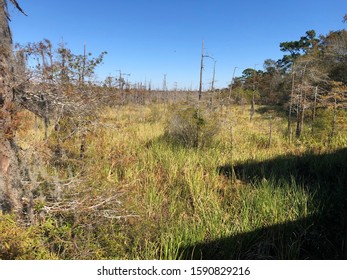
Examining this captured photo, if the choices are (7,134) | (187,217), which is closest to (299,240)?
(187,217)

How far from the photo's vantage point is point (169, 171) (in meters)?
4.78

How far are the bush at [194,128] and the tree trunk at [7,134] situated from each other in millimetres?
4811

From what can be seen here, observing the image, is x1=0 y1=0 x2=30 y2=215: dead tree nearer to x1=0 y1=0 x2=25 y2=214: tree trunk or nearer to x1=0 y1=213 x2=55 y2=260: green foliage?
x1=0 y1=0 x2=25 y2=214: tree trunk

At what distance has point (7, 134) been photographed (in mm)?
2678

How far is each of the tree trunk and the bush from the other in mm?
4811

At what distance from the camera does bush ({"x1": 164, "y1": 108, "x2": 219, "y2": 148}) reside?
24.0ft

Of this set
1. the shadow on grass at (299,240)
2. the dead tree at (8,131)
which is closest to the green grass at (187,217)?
the shadow on grass at (299,240)

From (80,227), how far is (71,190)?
0.77 metres

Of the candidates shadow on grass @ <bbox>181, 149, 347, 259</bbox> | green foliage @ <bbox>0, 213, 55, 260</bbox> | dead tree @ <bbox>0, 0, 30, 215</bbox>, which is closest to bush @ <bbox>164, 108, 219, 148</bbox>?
shadow on grass @ <bbox>181, 149, 347, 259</bbox>

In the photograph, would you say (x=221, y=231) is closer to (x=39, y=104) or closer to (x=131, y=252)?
(x=131, y=252)

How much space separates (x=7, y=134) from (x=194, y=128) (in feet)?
17.7

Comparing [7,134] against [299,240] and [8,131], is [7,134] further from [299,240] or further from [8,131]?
[299,240]

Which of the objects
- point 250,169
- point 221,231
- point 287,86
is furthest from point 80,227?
point 287,86

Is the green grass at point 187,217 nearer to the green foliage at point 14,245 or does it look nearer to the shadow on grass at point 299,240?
the shadow on grass at point 299,240
